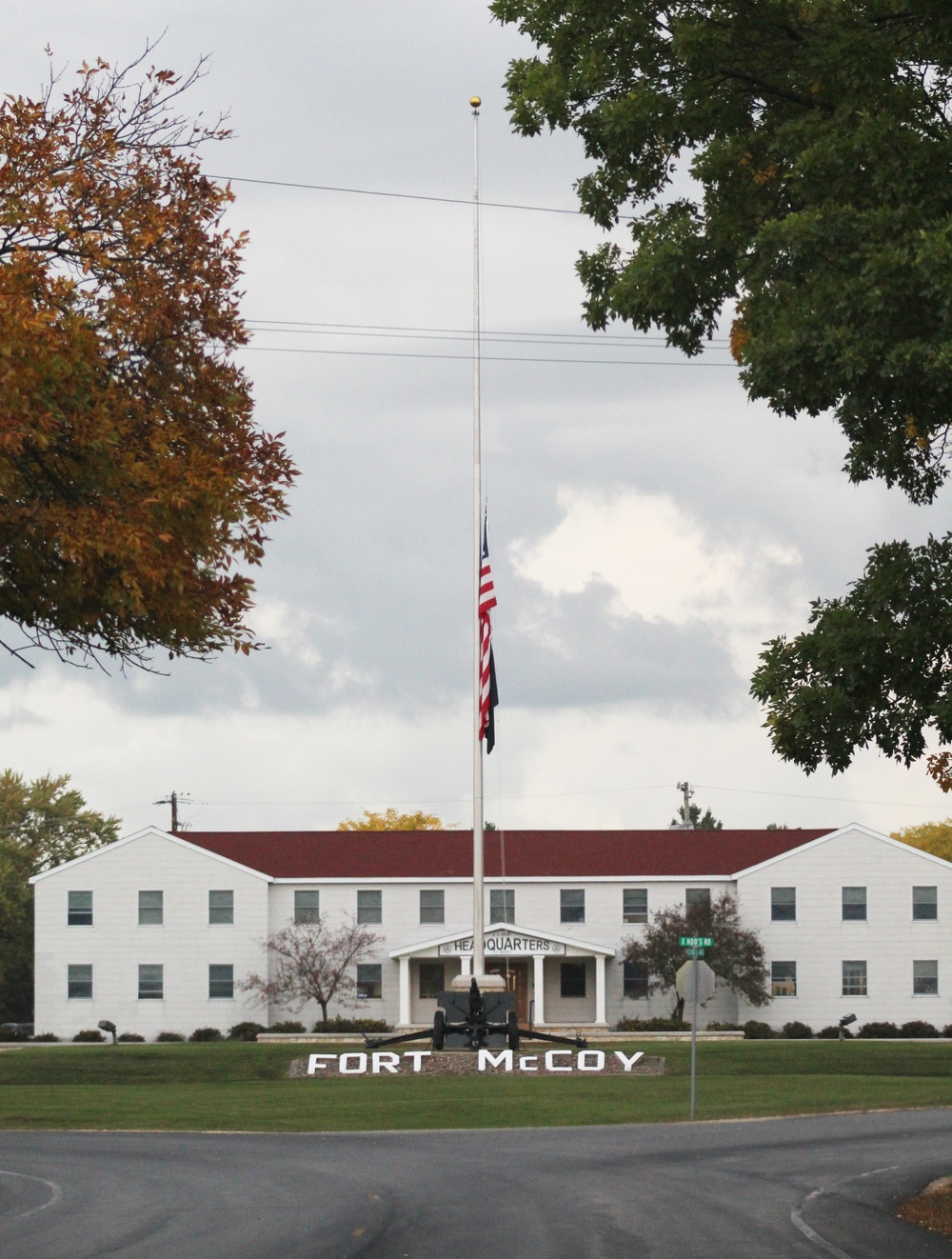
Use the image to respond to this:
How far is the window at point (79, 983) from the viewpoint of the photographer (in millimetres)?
66812

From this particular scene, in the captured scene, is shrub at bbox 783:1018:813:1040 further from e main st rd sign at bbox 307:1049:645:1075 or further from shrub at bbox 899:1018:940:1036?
e main st rd sign at bbox 307:1049:645:1075

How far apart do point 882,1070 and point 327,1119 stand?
19.8 m

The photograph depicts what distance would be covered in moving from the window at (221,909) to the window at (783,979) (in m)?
21.1

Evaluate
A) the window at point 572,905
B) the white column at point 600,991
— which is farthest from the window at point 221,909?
the white column at point 600,991

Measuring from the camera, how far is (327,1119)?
3181 cm

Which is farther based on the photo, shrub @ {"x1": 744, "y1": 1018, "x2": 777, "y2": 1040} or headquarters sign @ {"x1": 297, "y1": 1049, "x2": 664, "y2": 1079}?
shrub @ {"x1": 744, "y1": 1018, "x2": 777, "y2": 1040}

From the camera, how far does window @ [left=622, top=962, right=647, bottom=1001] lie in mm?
66312

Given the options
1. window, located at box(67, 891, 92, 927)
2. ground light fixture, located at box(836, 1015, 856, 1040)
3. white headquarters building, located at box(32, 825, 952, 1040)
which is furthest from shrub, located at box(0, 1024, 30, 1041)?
ground light fixture, located at box(836, 1015, 856, 1040)

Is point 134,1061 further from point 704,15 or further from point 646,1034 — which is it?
point 704,15

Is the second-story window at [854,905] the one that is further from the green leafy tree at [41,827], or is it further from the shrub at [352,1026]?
the green leafy tree at [41,827]

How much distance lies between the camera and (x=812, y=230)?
12.6 m

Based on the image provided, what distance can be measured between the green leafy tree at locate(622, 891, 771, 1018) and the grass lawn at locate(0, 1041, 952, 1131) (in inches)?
396

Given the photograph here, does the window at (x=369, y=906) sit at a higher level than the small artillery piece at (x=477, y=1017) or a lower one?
higher

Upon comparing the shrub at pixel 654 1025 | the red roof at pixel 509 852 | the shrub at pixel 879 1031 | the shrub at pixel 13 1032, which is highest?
the red roof at pixel 509 852
